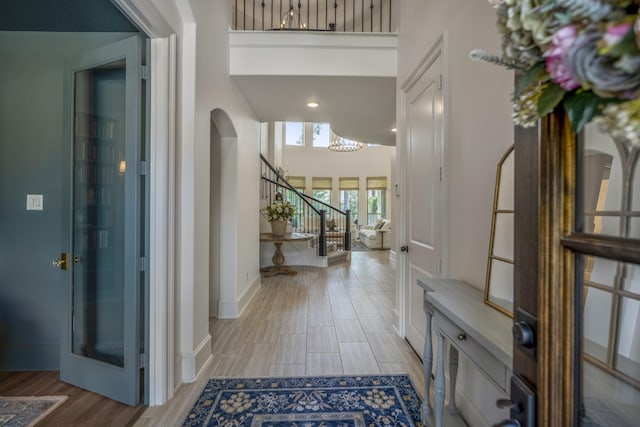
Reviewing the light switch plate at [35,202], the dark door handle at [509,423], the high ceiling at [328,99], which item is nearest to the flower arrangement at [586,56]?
the dark door handle at [509,423]

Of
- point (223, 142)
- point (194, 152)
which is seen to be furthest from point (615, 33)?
point (223, 142)

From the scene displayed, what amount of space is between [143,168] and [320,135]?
1160cm

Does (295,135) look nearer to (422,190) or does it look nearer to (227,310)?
(227,310)

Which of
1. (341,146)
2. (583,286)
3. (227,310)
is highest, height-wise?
(341,146)

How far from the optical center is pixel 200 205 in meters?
2.36

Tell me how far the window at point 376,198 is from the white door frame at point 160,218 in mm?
11455

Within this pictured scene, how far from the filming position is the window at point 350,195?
42.9 ft

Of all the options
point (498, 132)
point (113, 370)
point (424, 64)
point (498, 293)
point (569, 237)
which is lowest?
point (113, 370)

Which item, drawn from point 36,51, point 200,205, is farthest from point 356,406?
point 36,51

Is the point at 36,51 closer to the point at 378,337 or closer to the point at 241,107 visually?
the point at 241,107

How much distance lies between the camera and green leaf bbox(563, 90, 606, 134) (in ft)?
1.32

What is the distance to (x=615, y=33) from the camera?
1.16 ft

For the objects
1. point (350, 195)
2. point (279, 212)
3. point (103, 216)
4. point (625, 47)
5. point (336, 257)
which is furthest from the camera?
point (350, 195)

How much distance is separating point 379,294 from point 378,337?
5.02 ft
